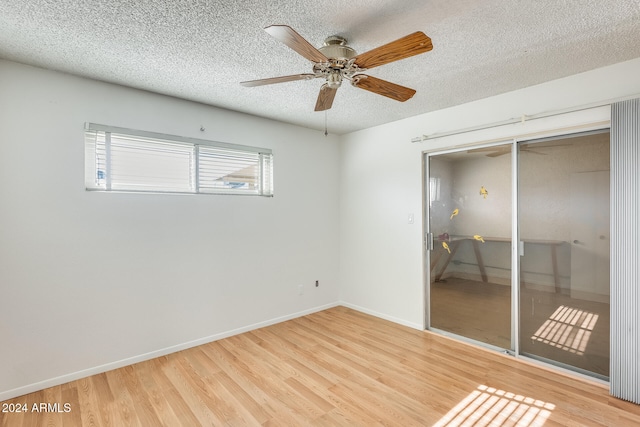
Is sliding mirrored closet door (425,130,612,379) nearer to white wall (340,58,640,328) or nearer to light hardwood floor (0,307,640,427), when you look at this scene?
white wall (340,58,640,328)

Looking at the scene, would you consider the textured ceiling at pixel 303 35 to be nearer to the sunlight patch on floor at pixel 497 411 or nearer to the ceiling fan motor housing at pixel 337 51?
the ceiling fan motor housing at pixel 337 51

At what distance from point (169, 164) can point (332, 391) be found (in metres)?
2.64

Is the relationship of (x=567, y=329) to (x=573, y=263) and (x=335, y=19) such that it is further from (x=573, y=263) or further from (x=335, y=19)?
(x=335, y=19)

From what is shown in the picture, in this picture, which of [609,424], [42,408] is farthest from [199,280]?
[609,424]

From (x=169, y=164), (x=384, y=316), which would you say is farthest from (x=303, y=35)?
(x=384, y=316)

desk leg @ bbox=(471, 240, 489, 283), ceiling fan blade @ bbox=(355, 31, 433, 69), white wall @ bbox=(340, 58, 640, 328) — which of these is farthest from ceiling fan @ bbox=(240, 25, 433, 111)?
desk leg @ bbox=(471, 240, 489, 283)

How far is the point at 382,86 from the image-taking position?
Answer: 2.08m

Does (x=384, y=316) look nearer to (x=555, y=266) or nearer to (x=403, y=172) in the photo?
(x=403, y=172)

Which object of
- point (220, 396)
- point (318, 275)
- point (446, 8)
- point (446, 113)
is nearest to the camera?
point (446, 8)

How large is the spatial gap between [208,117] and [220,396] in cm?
272

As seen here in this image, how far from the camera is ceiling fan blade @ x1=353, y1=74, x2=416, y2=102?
2.00 m

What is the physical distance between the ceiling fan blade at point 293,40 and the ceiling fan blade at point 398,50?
0.83 feet

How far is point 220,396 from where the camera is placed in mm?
2332

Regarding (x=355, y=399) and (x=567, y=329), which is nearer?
(x=355, y=399)
